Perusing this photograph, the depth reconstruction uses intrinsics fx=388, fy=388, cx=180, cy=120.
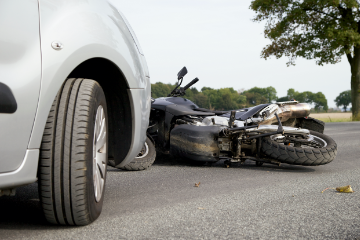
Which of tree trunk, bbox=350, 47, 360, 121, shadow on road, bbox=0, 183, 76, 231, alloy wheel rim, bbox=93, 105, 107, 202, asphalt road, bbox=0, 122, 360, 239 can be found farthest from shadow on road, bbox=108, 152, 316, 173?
tree trunk, bbox=350, 47, 360, 121

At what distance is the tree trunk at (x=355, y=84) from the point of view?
66.6 ft

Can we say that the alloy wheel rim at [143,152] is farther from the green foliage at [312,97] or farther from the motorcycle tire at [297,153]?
the green foliage at [312,97]

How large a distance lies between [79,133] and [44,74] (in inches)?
14.7

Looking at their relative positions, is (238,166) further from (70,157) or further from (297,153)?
(70,157)

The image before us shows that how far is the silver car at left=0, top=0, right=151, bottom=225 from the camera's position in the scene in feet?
6.01

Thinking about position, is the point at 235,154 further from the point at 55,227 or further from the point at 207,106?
the point at 55,227

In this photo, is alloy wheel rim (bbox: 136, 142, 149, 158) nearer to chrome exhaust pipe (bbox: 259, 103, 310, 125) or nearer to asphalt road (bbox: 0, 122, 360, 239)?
asphalt road (bbox: 0, 122, 360, 239)

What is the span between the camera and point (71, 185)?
2.10 m

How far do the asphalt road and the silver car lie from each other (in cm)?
27

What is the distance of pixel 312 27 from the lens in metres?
21.8

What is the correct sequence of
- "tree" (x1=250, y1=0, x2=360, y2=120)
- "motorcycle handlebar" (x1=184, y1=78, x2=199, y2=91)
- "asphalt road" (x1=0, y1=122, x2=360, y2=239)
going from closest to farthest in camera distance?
"asphalt road" (x1=0, y1=122, x2=360, y2=239), "motorcycle handlebar" (x1=184, y1=78, x2=199, y2=91), "tree" (x1=250, y1=0, x2=360, y2=120)

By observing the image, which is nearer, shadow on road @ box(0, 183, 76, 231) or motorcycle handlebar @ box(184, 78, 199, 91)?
shadow on road @ box(0, 183, 76, 231)

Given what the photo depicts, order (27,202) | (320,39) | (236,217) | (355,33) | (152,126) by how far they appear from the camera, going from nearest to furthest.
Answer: (236,217) → (27,202) → (152,126) → (355,33) → (320,39)

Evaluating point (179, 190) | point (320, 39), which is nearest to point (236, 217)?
point (179, 190)
